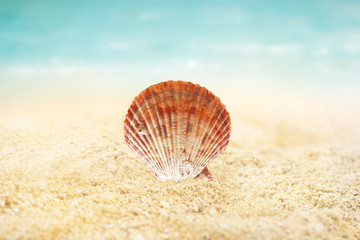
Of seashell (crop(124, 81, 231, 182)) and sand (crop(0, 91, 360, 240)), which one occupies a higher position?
seashell (crop(124, 81, 231, 182))

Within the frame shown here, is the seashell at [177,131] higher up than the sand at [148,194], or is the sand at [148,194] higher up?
the seashell at [177,131]

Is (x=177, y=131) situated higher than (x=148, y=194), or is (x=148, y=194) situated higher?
(x=177, y=131)

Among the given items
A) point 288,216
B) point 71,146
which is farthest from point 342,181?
point 71,146

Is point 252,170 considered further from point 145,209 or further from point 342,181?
point 145,209

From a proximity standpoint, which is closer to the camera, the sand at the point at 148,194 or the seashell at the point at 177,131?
the sand at the point at 148,194
